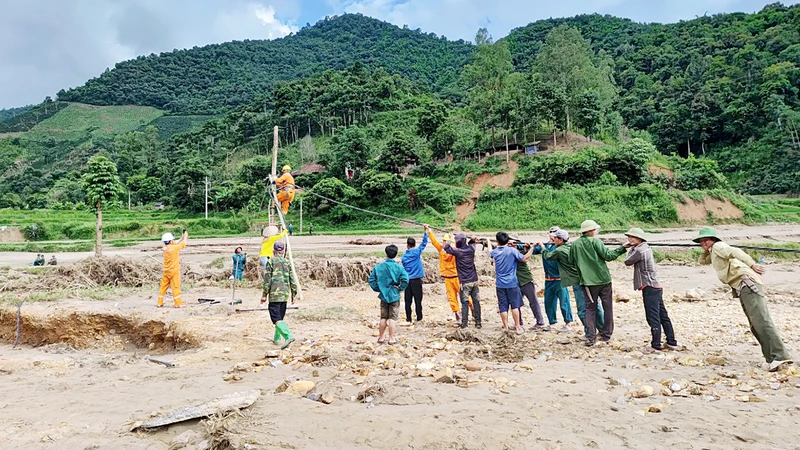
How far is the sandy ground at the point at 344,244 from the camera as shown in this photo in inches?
930

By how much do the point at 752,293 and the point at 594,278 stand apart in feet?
6.25

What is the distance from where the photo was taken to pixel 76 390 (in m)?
5.58

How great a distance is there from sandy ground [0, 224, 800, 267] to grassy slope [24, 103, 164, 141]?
104669 mm

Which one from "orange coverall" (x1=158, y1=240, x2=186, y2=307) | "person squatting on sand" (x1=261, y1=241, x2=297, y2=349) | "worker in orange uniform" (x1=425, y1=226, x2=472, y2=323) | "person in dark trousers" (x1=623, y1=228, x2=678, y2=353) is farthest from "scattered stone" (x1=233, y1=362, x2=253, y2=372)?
"orange coverall" (x1=158, y1=240, x2=186, y2=307)

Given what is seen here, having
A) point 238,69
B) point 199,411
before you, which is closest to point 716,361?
point 199,411

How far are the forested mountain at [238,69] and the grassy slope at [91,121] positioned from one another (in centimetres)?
626

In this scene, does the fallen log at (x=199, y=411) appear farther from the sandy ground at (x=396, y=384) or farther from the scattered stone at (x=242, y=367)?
the scattered stone at (x=242, y=367)

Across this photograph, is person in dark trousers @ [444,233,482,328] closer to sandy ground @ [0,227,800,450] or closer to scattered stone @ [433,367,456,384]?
sandy ground @ [0,227,800,450]

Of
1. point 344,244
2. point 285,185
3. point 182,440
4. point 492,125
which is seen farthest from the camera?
point 492,125

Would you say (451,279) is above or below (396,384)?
above

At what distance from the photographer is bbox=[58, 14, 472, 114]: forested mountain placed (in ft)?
479

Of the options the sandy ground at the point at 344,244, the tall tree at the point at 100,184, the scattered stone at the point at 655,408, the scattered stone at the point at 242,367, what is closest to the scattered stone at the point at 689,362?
the scattered stone at the point at 655,408

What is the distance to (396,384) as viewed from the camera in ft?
16.1

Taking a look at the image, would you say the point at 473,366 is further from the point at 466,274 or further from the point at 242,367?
the point at 242,367
